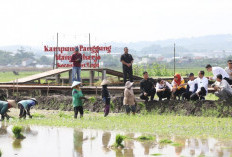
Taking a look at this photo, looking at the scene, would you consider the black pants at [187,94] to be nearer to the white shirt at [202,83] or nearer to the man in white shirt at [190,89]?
the man in white shirt at [190,89]

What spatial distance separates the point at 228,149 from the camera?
11422 mm

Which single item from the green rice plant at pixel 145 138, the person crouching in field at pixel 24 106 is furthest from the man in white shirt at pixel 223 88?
the person crouching in field at pixel 24 106

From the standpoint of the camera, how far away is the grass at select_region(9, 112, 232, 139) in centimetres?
1389

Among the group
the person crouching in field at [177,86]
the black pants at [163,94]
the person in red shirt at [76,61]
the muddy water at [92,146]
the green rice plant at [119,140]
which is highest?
the person in red shirt at [76,61]

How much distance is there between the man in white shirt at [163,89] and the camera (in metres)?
18.9

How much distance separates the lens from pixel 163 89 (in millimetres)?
18781

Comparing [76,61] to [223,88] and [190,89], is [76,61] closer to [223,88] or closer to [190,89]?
[190,89]

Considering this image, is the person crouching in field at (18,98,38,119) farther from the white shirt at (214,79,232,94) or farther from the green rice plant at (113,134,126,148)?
the green rice plant at (113,134,126,148)

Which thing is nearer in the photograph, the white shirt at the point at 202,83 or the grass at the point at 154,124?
the grass at the point at 154,124

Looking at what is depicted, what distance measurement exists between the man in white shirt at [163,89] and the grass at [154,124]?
1121 mm

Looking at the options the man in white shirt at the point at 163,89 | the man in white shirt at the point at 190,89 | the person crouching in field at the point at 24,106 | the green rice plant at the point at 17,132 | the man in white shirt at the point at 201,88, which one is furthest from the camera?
the man in white shirt at the point at 163,89

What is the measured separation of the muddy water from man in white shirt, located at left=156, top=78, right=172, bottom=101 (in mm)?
4814

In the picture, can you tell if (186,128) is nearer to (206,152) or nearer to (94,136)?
(94,136)

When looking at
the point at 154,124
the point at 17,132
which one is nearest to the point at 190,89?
the point at 154,124
